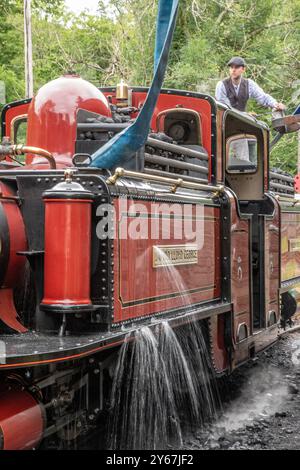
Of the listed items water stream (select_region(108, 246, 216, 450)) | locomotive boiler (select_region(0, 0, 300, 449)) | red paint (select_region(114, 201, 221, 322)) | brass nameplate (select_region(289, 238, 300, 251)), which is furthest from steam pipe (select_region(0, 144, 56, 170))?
brass nameplate (select_region(289, 238, 300, 251))

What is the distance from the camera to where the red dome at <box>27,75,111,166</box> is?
4.67 metres

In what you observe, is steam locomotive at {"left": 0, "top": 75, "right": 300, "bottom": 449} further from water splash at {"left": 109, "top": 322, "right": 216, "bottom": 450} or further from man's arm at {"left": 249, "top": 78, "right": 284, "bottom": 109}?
man's arm at {"left": 249, "top": 78, "right": 284, "bottom": 109}

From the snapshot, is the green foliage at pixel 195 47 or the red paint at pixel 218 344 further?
the green foliage at pixel 195 47

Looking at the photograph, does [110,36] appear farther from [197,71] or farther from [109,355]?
[109,355]

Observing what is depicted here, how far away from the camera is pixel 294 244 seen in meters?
8.11

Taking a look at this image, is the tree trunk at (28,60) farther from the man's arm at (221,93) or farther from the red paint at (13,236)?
the red paint at (13,236)

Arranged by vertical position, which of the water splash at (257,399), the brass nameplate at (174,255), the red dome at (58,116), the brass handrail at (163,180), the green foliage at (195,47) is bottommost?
the water splash at (257,399)

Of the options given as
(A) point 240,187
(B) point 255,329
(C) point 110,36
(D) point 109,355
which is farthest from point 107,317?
(C) point 110,36

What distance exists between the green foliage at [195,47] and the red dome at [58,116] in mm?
12678

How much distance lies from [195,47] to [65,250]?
1521 cm

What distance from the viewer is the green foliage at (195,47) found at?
17.9 metres

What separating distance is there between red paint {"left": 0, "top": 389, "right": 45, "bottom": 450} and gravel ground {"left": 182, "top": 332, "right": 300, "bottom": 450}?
1671 millimetres

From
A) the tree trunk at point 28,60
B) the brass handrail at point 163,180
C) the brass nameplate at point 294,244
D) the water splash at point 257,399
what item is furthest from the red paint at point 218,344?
the tree trunk at point 28,60
